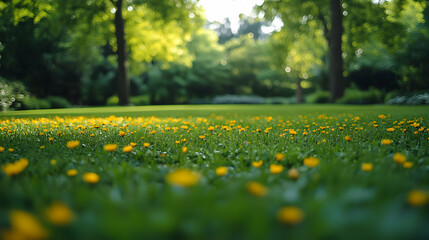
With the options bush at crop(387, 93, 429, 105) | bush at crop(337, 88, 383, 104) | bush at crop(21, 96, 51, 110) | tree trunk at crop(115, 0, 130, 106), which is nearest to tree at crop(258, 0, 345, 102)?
bush at crop(337, 88, 383, 104)

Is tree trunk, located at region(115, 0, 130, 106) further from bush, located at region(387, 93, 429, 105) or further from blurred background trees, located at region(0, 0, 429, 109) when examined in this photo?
bush, located at region(387, 93, 429, 105)

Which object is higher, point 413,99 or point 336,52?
point 336,52

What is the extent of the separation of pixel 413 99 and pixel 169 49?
13.9 metres

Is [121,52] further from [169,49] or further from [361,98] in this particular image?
[361,98]

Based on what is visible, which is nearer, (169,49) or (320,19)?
(169,49)

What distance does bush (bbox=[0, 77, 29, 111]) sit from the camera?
11833 millimetres

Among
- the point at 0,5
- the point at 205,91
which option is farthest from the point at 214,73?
the point at 0,5

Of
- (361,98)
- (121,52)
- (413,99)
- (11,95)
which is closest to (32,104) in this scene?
(11,95)

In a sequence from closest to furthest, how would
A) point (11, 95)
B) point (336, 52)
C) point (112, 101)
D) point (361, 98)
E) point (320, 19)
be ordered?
point (11, 95) < point (361, 98) < point (336, 52) < point (320, 19) < point (112, 101)

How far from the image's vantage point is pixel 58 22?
43.1 ft

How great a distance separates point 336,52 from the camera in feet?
48.8

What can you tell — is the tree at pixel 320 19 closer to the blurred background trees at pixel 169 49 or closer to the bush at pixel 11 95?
the blurred background trees at pixel 169 49

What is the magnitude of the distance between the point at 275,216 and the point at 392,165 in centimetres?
144

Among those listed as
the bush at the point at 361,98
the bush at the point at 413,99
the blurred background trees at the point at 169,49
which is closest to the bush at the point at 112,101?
the blurred background trees at the point at 169,49
